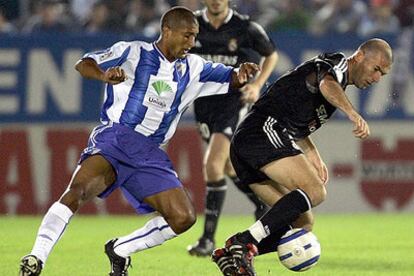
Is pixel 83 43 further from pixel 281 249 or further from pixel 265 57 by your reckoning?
pixel 281 249

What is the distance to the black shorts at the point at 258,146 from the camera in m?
8.83

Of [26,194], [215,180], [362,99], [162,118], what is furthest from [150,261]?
[362,99]

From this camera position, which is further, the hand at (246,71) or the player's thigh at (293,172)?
the hand at (246,71)

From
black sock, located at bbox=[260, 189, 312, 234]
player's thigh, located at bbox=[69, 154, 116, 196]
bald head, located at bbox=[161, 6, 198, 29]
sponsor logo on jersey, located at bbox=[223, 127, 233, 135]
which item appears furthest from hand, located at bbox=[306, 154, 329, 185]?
sponsor logo on jersey, located at bbox=[223, 127, 233, 135]

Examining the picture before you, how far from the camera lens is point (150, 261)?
10766mm

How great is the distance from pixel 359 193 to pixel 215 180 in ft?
16.1

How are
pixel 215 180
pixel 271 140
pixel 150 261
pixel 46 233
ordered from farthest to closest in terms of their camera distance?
pixel 215 180
pixel 150 261
pixel 271 140
pixel 46 233

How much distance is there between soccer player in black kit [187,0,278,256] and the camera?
11.7m

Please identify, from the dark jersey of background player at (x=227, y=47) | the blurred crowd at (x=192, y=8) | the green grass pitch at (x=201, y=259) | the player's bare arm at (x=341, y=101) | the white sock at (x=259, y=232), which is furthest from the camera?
the blurred crowd at (x=192, y=8)

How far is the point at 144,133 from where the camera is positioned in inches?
356

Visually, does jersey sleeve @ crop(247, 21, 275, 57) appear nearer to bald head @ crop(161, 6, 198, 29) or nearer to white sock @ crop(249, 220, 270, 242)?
bald head @ crop(161, 6, 198, 29)

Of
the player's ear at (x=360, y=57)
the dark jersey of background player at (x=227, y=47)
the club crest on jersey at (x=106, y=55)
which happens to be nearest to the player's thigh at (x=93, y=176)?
the club crest on jersey at (x=106, y=55)

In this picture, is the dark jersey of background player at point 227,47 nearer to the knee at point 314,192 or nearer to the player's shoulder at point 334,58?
the player's shoulder at point 334,58

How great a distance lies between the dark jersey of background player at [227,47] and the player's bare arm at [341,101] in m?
3.37
